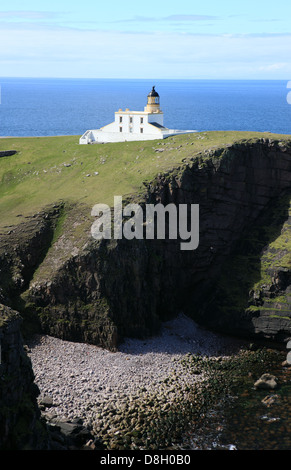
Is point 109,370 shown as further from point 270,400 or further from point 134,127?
point 134,127

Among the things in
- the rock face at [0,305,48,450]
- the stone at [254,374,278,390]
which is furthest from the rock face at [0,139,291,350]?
the rock face at [0,305,48,450]

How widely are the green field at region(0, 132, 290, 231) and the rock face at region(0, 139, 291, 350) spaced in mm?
2711

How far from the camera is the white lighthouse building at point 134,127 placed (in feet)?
309

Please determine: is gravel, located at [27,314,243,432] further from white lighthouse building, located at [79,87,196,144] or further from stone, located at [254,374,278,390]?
white lighthouse building, located at [79,87,196,144]

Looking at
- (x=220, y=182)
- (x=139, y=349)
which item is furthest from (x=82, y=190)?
(x=139, y=349)

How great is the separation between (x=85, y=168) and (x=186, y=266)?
20.7m

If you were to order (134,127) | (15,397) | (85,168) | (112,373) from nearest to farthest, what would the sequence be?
1. (15,397)
2. (112,373)
3. (85,168)
4. (134,127)

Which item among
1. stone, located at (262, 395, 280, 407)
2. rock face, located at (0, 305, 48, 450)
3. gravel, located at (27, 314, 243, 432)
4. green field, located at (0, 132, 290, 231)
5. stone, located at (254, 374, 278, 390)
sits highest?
green field, located at (0, 132, 290, 231)

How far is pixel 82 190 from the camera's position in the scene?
79.1 meters

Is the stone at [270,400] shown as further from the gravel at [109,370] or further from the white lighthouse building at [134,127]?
the white lighthouse building at [134,127]

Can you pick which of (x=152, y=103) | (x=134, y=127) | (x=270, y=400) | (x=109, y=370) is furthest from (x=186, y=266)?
(x=152, y=103)

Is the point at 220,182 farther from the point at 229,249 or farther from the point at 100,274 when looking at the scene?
the point at 100,274

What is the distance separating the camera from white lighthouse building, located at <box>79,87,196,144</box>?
94.1m

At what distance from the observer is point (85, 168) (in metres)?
85.2
